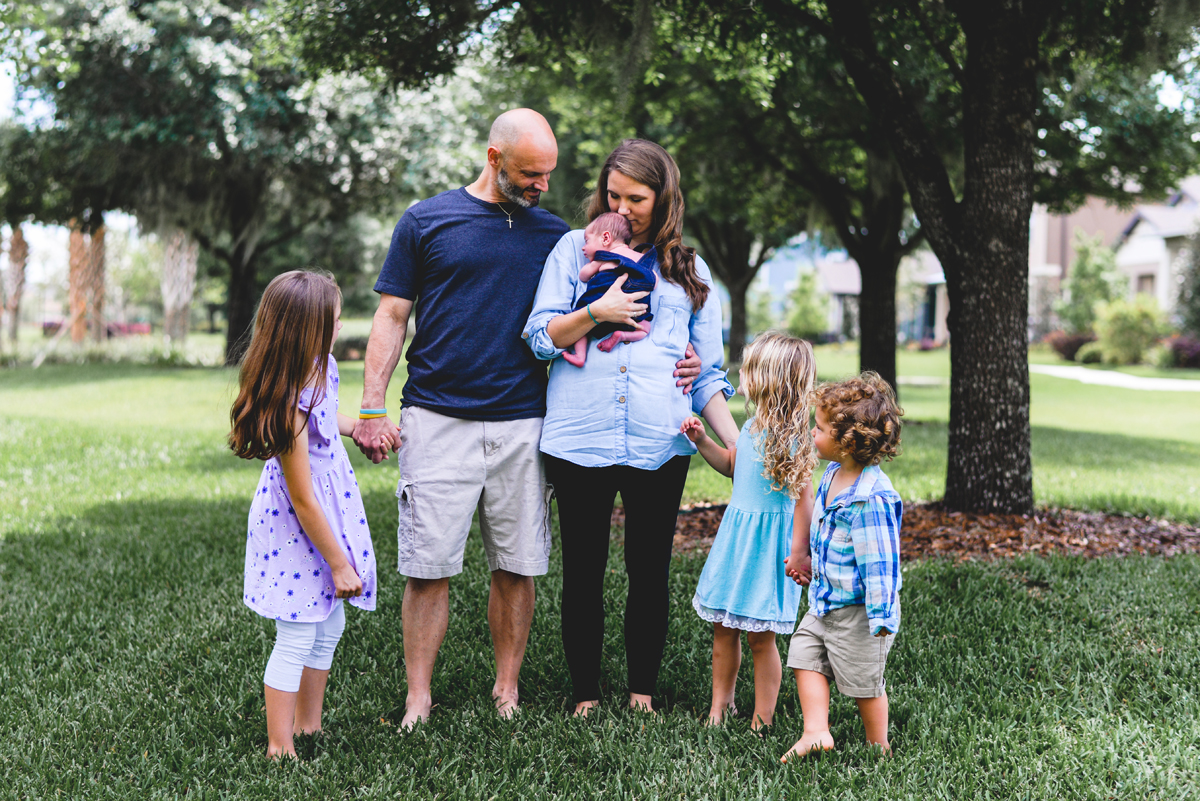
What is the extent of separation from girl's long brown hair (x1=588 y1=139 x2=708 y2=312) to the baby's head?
129 mm

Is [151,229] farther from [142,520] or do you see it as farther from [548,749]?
[548,749]

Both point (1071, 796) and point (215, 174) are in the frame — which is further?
point (215, 174)

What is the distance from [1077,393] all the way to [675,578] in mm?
19161

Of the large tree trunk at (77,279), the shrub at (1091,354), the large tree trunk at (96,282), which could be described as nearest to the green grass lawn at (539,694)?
the large tree trunk at (96,282)

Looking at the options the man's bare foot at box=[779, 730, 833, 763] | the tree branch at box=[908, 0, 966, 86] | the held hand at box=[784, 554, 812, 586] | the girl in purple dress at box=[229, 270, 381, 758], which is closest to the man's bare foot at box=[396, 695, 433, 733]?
the girl in purple dress at box=[229, 270, 381, 758]

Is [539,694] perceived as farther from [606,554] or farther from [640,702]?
[606,554]

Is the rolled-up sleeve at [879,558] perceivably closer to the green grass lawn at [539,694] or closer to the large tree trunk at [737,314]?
the green grass lawn at [539,694]

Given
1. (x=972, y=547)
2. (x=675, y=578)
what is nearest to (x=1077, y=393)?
(x=972, y=547)

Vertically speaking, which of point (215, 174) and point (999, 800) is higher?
point (215, 174)

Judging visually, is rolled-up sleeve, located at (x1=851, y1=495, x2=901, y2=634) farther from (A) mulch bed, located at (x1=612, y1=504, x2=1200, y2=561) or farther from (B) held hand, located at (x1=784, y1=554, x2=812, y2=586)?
(A) mulch bed, located at (x1=612, y1=504, x2=1200, y2=561)

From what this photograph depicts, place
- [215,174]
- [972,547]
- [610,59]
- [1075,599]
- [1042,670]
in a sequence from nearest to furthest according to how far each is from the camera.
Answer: [1042,670] < [1075,599] < [972,547] < [610,59] < [215,174]

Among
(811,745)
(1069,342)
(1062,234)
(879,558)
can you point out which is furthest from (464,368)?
(1062,234)

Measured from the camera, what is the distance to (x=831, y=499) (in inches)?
110

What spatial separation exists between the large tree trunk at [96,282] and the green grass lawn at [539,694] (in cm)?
1814
